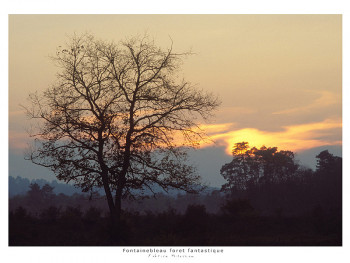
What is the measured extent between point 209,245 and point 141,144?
663cm

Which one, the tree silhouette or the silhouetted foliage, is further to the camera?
the tree silhouette

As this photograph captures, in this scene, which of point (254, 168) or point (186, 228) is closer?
point (186, 228)

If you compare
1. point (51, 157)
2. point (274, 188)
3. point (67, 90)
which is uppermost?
point (67, 90)

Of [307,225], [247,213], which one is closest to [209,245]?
[247,213]

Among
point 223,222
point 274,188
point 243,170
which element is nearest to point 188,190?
point 223,222

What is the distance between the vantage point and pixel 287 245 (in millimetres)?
21906

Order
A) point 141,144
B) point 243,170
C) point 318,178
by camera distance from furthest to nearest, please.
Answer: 1. point 243,170
2. point 318,178
3. point 141,144

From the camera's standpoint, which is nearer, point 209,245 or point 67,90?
point 209,245

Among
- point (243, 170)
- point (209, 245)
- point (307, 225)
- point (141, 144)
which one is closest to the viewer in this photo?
point (209, 245)

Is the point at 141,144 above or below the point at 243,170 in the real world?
above

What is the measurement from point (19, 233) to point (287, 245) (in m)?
13.0

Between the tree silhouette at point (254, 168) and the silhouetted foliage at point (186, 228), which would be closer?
the silhouetted foliage at point (186, 228)

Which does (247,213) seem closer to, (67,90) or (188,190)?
(188,190)

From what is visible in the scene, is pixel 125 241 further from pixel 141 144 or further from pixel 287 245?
pixel 287 245
